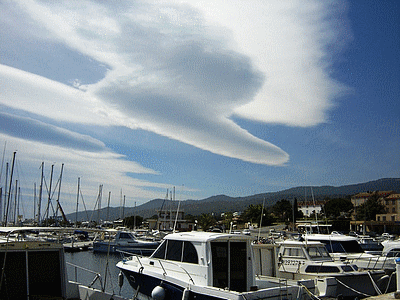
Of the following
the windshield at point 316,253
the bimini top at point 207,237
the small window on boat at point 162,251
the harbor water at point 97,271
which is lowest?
the harbor water at point 97,271

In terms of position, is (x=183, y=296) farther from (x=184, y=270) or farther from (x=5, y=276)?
(x=5, y=276)

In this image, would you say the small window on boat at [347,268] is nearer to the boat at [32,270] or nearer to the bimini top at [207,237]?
the bimini top at [207,237]

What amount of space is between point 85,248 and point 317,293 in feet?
140

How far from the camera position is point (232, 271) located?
12.5 metres

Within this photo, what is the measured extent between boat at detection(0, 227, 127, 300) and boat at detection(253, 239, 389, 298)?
7.05 metres

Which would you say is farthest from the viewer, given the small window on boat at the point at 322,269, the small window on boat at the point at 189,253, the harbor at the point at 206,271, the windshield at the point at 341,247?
the windshield at the point at 341,247

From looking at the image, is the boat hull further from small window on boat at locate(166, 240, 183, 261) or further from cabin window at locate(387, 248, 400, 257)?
small window on boat at locate(166, 240, 183, 261)

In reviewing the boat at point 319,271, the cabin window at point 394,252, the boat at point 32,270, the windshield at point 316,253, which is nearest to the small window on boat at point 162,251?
the boat at point 319,271

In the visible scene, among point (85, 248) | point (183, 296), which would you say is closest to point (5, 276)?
point (183, 296)

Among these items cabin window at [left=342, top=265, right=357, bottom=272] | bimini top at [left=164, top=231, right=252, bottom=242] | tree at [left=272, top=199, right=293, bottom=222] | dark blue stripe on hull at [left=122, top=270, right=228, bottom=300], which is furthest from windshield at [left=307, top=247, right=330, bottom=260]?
tree at [left=272, top=199, right=293, bottom=222]

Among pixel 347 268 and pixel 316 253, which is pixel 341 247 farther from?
pixel 347 268

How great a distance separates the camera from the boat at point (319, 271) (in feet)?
47.0

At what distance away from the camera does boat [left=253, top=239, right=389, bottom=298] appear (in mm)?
14336

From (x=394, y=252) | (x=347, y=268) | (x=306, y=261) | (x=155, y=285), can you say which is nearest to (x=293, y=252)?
(x=306, y=261)
